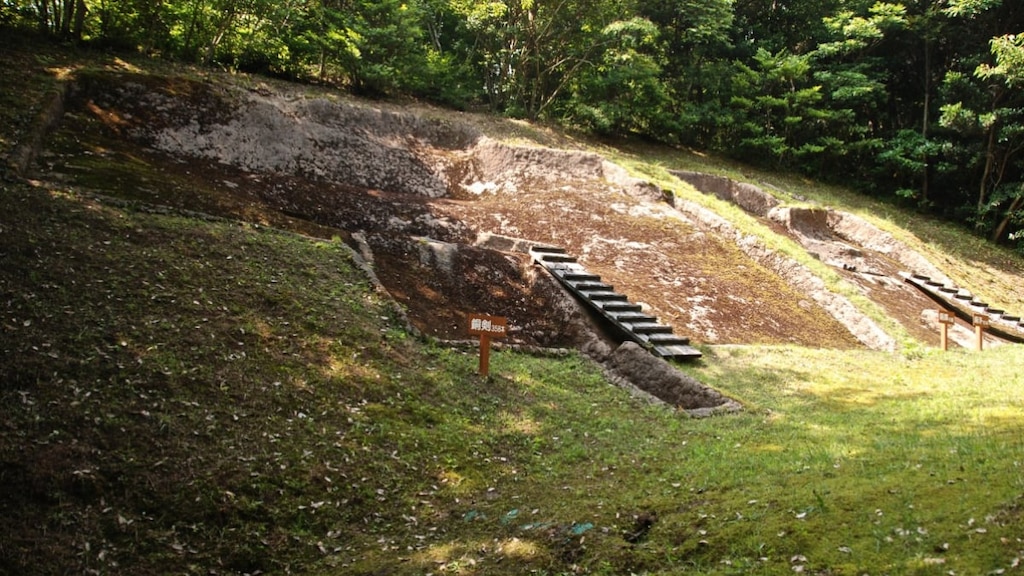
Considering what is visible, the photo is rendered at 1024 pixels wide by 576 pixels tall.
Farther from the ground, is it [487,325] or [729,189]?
[729,189]

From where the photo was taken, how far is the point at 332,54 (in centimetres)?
1977

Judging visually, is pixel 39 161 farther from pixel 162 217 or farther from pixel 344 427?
pixel 344 427

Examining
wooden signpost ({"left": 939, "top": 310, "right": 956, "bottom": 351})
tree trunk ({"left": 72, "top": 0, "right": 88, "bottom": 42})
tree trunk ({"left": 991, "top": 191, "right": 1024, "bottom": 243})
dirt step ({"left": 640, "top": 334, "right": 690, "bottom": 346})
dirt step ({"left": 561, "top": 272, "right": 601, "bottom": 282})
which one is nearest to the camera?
dirt step ({"left": 640, "top": 334, "right": 690, "bottom": 346})

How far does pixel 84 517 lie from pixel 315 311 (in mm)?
3969

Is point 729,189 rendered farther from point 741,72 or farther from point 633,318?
point 633,318

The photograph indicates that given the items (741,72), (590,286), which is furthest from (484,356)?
(741,72)

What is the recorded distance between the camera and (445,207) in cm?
1531

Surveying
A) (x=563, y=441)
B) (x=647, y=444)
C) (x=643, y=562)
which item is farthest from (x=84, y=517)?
(x=647, y=444)

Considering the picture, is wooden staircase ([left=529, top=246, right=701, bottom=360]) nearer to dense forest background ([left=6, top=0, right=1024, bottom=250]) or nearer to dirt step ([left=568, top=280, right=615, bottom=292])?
dirt step ([left=568, top=280, right=615, bottom=292])

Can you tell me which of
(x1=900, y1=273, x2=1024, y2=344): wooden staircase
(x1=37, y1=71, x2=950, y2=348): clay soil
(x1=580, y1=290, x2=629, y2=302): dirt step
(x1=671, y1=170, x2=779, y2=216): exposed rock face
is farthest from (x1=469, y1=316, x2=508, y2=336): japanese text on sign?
(x1=671, y1=170, x2=779, y2=216): exposed rock face

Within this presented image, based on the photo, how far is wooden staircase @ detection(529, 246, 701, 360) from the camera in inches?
412

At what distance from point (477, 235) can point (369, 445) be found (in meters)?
8.21

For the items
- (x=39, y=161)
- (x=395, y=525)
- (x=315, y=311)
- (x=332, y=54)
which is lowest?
(x=395, y=525)

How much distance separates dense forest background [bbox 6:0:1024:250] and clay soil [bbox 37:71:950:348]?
6.42 metres
